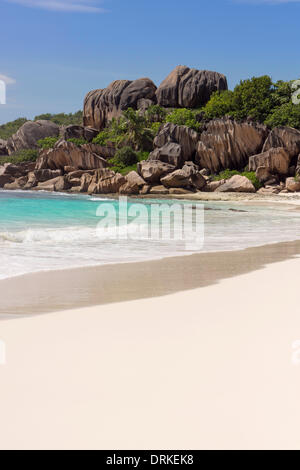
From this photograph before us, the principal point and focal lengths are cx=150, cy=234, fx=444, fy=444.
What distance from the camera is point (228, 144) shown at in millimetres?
43688

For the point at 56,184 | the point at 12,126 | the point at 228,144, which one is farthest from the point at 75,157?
the point at 12,126

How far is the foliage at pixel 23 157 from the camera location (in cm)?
5969

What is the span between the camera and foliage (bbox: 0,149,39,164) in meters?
59.7

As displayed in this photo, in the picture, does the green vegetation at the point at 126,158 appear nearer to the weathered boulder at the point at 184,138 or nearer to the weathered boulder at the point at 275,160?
the weathered boulder at the point at 184,138

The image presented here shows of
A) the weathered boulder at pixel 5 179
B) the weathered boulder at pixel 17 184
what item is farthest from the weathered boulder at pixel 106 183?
the weathered boulder at pixel 5 179

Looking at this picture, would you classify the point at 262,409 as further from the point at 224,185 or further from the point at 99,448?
the point at 224,185

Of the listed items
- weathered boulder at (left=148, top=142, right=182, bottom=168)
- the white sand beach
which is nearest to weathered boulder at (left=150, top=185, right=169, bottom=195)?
weathered boulder at (left=148, top=142, right=182, bottom=168)

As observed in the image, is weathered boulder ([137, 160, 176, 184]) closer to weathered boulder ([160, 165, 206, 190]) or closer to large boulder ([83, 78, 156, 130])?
weathered boulder ([160, 165, 206, 190])

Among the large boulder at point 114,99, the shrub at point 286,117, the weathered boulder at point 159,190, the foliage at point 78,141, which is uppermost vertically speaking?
the large boulder at point 114,99

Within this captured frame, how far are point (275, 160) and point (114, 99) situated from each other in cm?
2865

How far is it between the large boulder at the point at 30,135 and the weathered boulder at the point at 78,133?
29.0ft

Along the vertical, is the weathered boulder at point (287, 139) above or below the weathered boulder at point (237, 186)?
above

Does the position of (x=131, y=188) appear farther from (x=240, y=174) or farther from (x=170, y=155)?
(x=240, y=174)

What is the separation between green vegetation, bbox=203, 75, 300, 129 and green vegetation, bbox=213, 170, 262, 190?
573 cm
